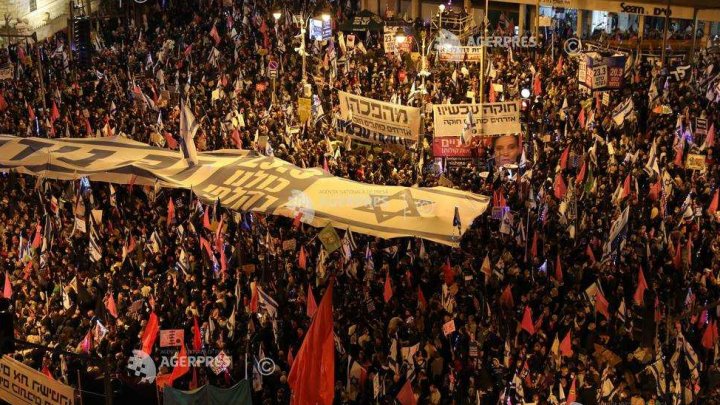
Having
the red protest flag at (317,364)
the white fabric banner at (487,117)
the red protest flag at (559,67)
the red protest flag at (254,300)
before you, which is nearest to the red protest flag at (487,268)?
the red protest flag at (254,300)

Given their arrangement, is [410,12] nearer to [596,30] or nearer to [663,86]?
[596,30]

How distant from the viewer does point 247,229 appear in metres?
18.8

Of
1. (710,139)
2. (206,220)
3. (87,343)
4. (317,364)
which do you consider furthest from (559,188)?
(87,343)

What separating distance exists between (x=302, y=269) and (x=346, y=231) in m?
0.99

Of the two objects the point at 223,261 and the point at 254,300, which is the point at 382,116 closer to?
the point at 223,261

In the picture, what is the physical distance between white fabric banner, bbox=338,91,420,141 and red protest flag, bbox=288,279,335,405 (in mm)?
8664

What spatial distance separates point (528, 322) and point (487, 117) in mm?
7168

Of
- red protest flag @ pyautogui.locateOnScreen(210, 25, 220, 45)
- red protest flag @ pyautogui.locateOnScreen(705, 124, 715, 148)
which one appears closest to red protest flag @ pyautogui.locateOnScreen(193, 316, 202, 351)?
red protest flag @ pyautogui.locateOnScreen(705, 124, 715, 148)

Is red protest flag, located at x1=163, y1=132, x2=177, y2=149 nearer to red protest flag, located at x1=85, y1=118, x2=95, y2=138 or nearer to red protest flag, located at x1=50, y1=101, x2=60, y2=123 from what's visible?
red protest flag, located at x1=85, y1=118, x2=95, y2=138

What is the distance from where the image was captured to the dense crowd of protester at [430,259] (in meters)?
13.8

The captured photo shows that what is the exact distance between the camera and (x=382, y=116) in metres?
20.8

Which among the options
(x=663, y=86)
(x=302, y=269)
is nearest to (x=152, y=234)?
(x=302, y=269)
